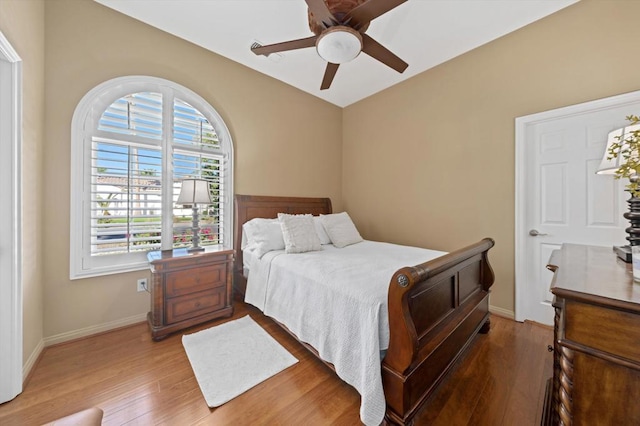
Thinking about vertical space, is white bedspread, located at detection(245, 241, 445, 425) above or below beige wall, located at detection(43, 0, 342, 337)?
below

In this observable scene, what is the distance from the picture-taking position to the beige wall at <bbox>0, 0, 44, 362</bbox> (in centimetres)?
158

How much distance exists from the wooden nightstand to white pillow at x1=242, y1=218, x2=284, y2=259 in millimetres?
293

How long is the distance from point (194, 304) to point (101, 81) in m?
2.25

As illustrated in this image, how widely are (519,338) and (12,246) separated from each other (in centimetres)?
392

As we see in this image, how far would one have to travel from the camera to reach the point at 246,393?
1.55 m

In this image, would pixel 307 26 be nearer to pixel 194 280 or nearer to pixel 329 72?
pixel 329 72

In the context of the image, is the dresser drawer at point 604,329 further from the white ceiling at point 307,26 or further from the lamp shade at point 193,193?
the lamp shade at point 193,193

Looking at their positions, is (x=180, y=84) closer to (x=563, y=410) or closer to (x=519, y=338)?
(x=563, y=410)

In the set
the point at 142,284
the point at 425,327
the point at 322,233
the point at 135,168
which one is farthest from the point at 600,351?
the point at 135,168

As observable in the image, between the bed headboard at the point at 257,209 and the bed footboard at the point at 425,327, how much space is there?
2049 millimetres

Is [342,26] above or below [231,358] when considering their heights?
above

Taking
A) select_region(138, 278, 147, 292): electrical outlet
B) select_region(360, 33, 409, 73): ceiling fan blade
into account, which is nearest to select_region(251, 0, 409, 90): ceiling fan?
select_region(360, 33, 409, 73): ceiling fan blade

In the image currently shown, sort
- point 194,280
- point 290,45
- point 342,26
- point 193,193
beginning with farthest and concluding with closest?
point 193,193 < point 194,280 < point 290,45 < point 342,26

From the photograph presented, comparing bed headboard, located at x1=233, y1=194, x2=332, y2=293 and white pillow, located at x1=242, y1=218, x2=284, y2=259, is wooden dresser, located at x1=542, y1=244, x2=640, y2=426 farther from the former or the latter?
bed headboard, located at x1=233, y1=194, x2=332, y2=293
